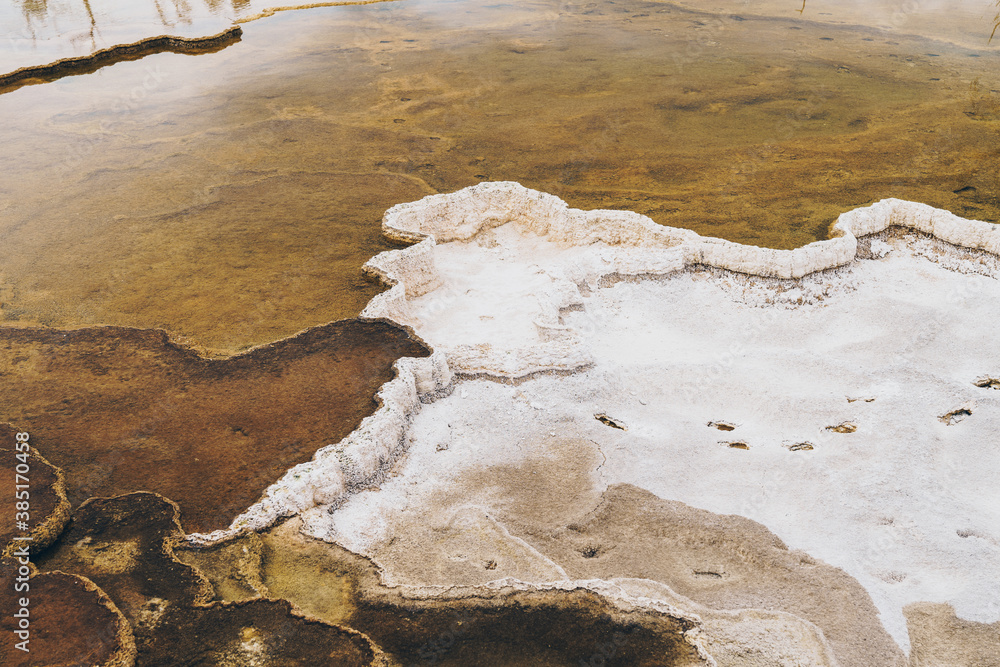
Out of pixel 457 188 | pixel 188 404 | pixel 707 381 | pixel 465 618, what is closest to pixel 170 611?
pixel 465 618

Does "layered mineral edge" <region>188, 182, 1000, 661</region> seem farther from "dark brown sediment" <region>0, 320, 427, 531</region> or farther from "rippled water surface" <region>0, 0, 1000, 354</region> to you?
"rippled water surface" <region>0, 0, 1000, 354</region>

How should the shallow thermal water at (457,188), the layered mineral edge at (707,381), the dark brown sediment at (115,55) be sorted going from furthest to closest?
the dark brown sediment at (115,55) → the shallow thermal water at (457,188) → the layered mineral edge at (707,381)

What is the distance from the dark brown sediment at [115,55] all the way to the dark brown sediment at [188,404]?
1209cm

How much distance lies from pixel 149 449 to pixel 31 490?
43.2 inches

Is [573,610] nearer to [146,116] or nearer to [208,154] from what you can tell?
[208,154]

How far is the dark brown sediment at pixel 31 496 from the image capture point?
663 cm

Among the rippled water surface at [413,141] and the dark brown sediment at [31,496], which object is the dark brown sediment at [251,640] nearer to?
the dark brown sediment at [31,496]

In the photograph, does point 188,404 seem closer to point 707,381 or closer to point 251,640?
point 251,640

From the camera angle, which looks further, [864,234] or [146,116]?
[146,116]

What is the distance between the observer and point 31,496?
23.3ft

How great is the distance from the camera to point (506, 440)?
856 centimetres

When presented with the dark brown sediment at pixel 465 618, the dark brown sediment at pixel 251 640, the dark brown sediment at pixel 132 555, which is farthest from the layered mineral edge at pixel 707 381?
the dark brown sediment at pixel 251 640

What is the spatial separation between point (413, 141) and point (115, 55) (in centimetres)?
1047

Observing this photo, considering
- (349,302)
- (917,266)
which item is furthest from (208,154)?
(917,266)
